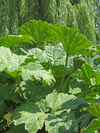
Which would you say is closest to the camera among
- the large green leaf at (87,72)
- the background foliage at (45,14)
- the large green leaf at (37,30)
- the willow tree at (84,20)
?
the large green leaf at (87,72)

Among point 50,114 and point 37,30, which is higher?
point 37,30

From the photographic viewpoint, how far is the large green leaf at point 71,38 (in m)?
0.65

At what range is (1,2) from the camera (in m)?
3.20

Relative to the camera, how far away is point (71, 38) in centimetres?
68

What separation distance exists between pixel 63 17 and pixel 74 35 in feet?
10.3

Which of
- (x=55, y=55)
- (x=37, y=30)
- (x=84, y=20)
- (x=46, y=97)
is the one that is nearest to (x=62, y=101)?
(x=46, y=97)

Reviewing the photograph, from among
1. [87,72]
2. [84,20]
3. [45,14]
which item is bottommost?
[87,72]

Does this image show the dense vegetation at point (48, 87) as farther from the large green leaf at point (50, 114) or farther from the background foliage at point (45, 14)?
the background foliage at point (45, 14)

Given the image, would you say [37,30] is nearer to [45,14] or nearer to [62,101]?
[62,101]

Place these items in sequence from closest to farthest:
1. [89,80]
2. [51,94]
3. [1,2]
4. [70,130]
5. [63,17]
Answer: [70,130] < [51,94] < [89,80] < [1,2] < [63,17]

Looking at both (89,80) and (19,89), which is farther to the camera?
(89,80)

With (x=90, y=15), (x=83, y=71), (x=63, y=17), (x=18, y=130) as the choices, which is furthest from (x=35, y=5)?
Answer: (x=18, y=130)

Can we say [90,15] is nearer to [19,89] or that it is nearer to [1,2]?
[1,2]

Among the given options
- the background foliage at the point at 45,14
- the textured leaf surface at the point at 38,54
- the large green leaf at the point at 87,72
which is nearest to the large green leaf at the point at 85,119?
the large green leaf at the point at 87,72
